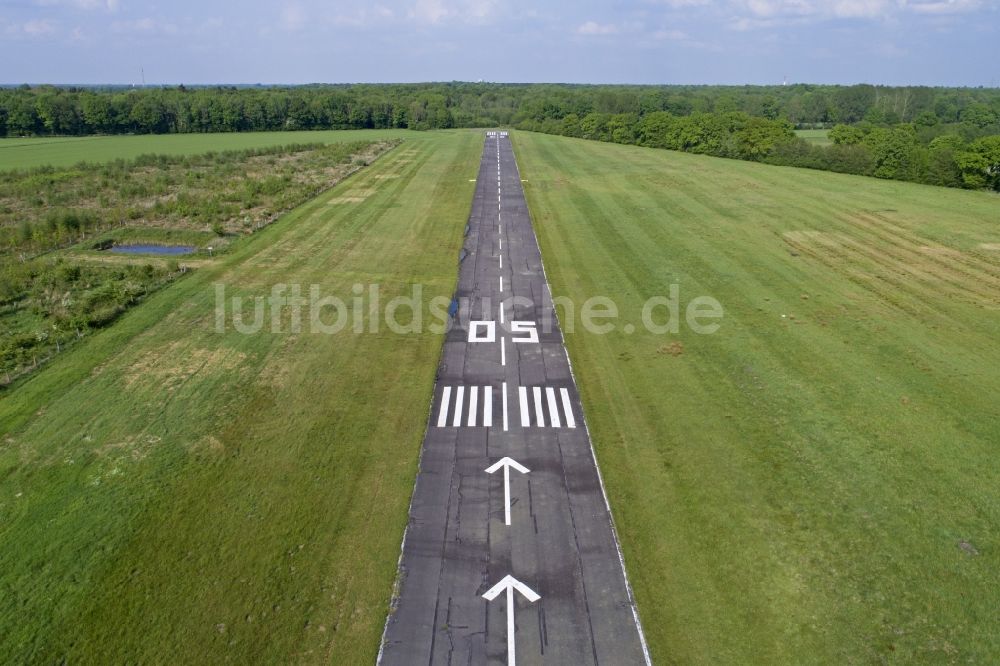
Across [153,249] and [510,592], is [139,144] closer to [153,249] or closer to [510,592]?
Answer: [153,249]

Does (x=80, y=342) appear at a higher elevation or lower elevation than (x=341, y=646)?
higher

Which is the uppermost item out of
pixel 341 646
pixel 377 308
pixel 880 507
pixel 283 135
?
pixel 283 135

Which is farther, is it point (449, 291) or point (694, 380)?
point (449, 291)

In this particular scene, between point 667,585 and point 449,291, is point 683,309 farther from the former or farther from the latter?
point 667,585

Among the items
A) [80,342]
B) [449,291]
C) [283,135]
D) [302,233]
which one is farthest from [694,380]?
[283,135]

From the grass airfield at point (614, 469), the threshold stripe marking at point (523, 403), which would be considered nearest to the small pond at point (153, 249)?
the grass airfield at point (614, 469)

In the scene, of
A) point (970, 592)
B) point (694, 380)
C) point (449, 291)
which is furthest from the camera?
point (449, 291)

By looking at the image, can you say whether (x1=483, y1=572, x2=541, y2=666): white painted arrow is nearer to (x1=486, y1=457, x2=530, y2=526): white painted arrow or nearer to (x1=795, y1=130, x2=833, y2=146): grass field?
(x1=486, y1=457, x2=530, y2=526): white painted arrow
